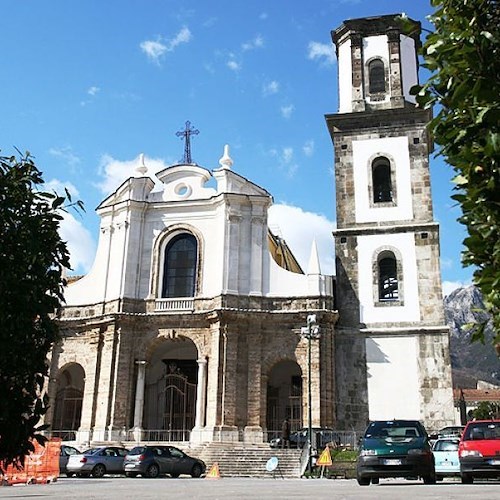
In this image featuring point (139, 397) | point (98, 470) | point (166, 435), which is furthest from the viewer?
point (166, 435)

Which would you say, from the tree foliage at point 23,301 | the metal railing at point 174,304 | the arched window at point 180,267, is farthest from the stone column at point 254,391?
the tree foliage at point 23,301

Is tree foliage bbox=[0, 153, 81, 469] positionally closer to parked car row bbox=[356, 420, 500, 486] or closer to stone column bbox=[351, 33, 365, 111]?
parked car row bbox=[356, 420, 500, 486]

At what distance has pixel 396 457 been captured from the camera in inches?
569

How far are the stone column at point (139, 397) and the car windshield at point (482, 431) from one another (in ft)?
51.7

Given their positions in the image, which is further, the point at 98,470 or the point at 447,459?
the point at 98,470

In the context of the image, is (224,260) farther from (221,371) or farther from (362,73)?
(362,73)

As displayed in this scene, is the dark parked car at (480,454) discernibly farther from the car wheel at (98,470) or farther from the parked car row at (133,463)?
the car wheel at (98,470)

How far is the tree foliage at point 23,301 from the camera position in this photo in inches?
229

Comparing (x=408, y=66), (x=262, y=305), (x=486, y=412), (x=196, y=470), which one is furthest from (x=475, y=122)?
(x=486, y=412)

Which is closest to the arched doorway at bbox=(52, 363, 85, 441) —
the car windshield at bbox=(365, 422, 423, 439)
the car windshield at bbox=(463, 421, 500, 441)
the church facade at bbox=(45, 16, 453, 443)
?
the church facade at bbox=(45, 16, 453, 443)

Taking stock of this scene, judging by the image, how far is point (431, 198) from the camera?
30.0m

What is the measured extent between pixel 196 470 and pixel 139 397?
20.7ft

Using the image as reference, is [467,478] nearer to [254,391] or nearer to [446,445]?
[446,445]

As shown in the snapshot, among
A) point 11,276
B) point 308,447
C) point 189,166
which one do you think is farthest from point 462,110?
point 189,166
